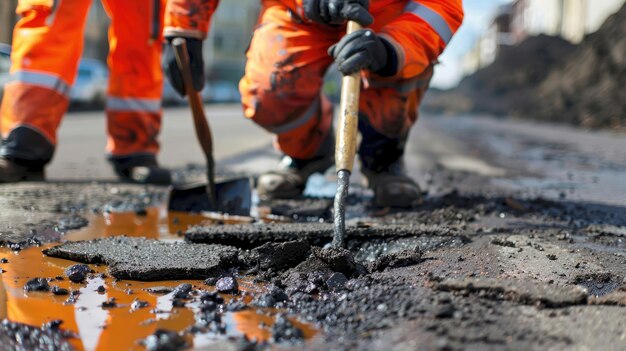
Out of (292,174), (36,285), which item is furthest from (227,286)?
(292,174)

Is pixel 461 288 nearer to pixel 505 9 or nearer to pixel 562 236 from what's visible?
pixel 562 236

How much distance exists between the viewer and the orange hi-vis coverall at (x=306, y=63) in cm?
298

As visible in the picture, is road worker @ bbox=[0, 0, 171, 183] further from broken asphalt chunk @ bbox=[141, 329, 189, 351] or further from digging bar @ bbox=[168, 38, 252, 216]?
broken asphalt chunk @ bbox=[141, 329, 189, 351]

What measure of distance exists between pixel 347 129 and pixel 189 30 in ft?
3.71

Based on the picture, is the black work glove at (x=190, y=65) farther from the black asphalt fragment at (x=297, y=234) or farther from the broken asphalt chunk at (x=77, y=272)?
the broken asphalt chunk at (x=77, y=272)

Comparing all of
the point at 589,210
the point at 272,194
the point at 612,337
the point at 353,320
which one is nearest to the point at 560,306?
the point at 612,337

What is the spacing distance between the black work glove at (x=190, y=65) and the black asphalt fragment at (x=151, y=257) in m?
1.06

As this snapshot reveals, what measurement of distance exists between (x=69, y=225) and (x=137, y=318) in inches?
49.3

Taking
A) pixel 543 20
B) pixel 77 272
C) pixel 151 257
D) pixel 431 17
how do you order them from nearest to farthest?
pixel 77 272, pixel 151 257, pixel 431 17, pixel 543 20

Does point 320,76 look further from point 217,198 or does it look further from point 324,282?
point 324,282

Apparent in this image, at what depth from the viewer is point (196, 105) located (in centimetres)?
318

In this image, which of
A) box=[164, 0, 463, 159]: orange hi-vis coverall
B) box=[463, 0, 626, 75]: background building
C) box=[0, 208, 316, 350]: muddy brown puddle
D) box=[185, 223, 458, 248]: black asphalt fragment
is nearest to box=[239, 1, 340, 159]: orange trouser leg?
box=[164, 0, 463, 159]: orange hi-vis coverall

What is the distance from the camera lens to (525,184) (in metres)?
4.21

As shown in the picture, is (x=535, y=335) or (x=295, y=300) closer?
(x=535, y=335)
